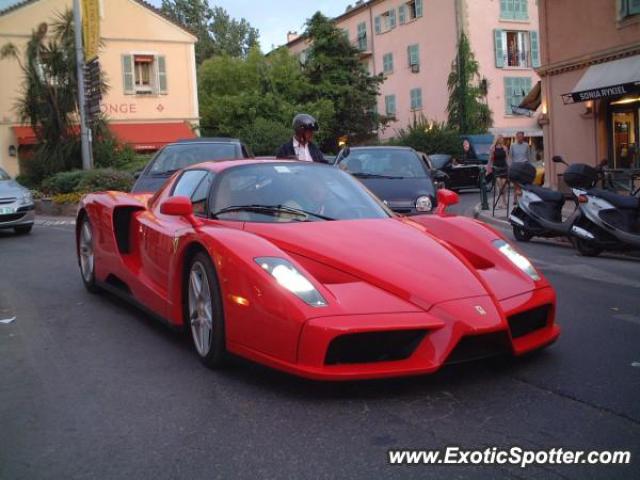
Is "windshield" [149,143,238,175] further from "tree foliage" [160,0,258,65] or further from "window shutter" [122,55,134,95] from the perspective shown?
"tree foliage" [160,0,258,65]

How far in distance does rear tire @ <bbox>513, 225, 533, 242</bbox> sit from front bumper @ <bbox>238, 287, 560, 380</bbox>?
727cm

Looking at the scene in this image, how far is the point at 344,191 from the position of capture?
502cm

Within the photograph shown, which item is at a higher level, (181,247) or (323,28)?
(323,28)

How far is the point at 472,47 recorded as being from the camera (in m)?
40.0

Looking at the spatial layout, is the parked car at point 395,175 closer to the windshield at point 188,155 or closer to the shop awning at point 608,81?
the windshield at point 188,155

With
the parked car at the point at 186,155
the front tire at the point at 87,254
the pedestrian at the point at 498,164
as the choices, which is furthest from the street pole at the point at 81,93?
the front tire at the point at 87,254

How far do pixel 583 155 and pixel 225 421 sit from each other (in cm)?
1681

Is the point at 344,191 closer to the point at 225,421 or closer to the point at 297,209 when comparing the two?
the point at 297,209

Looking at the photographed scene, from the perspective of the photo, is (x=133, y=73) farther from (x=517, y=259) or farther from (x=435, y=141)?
(x=517, y=259)

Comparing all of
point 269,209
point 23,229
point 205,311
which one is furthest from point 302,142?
point 23,229

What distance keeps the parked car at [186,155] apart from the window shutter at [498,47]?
32.5 metres

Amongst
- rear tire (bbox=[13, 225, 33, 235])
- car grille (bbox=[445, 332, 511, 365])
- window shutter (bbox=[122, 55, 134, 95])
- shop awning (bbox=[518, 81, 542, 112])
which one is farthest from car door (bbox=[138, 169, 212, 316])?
A: window shutter (bbox=[122, 55, 134, 95])

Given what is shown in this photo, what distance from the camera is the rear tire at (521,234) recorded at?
420 inches

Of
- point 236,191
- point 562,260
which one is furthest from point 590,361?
point 562,260
